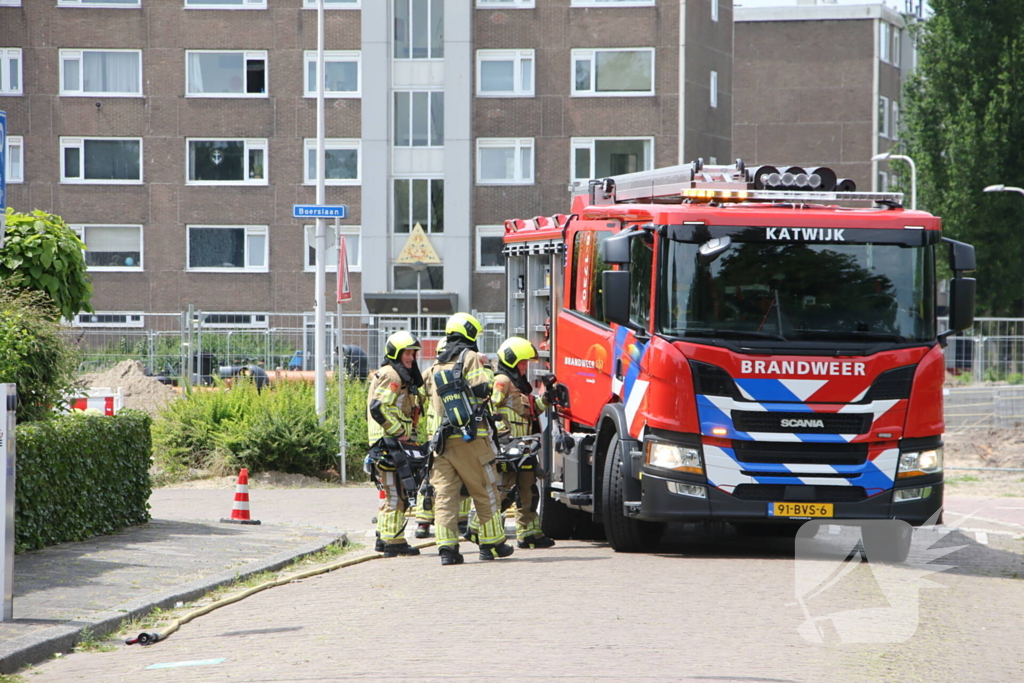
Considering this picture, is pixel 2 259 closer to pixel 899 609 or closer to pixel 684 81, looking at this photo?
pixel 899 609

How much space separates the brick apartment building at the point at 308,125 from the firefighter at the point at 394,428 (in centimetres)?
2812

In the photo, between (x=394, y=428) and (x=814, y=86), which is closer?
(x=394, y=428)

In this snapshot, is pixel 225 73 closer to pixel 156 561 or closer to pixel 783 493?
pixel 156 561

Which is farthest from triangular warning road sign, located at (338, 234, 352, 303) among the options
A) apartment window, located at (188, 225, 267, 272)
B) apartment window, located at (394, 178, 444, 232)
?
apartment window, located at (188, 225, 267, 272)

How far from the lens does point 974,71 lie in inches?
1708

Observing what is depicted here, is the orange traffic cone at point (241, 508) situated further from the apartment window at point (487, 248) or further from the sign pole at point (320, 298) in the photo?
the apartment window at point (487, 248)

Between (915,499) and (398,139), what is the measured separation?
102 ft

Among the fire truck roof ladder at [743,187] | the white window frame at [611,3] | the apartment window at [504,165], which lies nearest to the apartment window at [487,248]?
the apartment window at [504,165]

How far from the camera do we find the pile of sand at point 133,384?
70.3ft

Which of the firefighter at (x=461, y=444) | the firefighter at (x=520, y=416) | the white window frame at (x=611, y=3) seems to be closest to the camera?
the firefighter at (x=461, y=444)

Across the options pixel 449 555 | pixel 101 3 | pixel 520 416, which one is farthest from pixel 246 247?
pixel 449 555

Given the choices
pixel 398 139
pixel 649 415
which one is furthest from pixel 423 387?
pixel 398 139

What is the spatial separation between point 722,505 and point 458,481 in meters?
2.10

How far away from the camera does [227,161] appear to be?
39.9m
